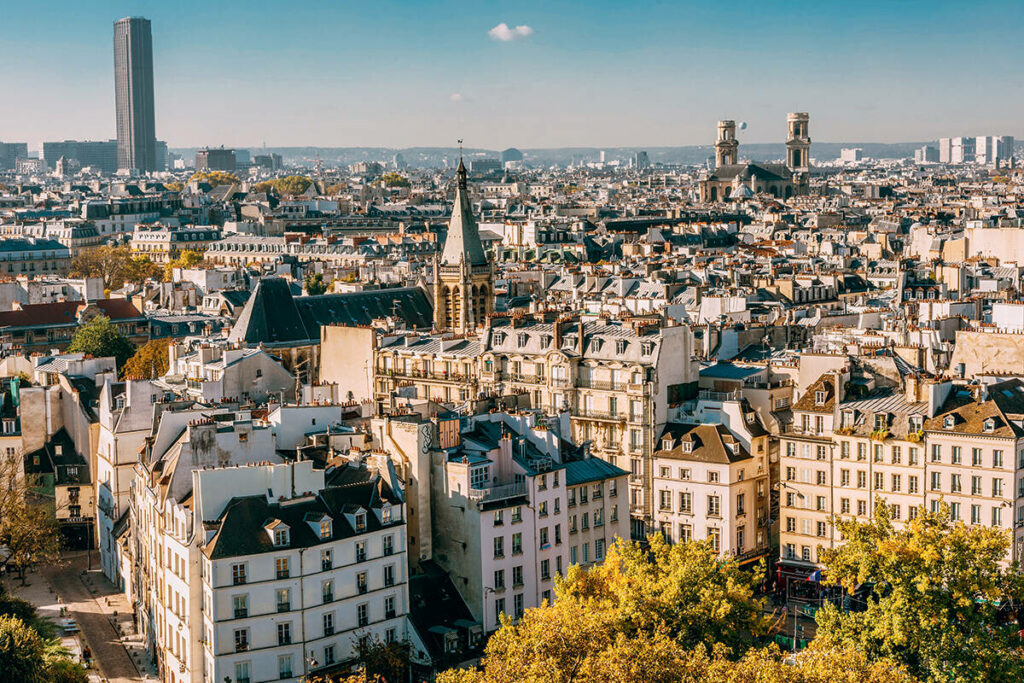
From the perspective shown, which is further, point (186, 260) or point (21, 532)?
point (186, 260)

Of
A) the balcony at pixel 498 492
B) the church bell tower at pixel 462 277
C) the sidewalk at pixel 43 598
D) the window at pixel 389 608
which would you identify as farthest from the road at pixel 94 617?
the church bell tower at pixel 462 277

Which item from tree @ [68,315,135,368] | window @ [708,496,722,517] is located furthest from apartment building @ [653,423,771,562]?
tree @ [68,315,135,368]

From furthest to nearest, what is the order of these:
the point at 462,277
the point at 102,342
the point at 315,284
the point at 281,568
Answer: the point at 315,284, the point at 102,342, the point at 462,277, the point at 281,568

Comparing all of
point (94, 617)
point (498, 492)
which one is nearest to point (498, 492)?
point (498, 492)

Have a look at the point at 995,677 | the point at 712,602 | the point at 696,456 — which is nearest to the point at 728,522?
the point at 696,456

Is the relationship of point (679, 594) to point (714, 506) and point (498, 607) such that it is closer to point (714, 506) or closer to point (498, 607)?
point (498, 607)

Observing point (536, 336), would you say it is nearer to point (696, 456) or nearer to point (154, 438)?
point (696, 456)
